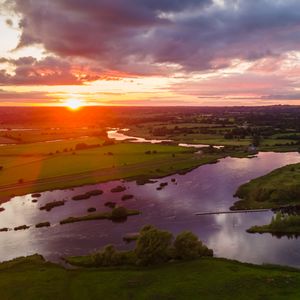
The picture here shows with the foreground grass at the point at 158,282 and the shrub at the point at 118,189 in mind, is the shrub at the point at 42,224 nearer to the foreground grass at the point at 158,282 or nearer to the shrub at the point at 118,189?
the foreground grass at the point at 158,282

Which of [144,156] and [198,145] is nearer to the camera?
[144,156]

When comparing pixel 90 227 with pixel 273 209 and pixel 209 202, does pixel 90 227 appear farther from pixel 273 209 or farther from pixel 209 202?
pixel 273 209

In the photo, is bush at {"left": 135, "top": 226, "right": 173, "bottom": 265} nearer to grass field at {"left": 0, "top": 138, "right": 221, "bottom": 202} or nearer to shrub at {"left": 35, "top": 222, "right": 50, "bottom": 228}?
shrub at {"left": 35, "top": 222, "right": 50, "bottom": 228}

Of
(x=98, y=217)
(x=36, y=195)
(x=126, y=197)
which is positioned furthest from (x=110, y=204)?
(x=36, y=195)

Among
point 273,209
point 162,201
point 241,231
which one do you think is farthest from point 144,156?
point 241,231

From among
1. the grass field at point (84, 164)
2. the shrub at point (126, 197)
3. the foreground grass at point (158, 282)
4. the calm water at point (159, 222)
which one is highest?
the grass field at point (84, 164)

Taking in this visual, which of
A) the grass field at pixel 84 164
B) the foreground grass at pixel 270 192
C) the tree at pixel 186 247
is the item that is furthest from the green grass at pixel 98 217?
the grass field at pixel 84 164

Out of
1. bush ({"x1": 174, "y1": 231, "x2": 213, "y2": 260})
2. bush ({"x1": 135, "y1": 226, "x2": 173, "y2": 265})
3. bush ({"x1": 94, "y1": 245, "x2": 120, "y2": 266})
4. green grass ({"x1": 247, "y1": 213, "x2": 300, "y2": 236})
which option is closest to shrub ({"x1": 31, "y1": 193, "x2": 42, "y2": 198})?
bush ({"x1": 94, "y1": 245, "x2": 120, "y2": 266})
